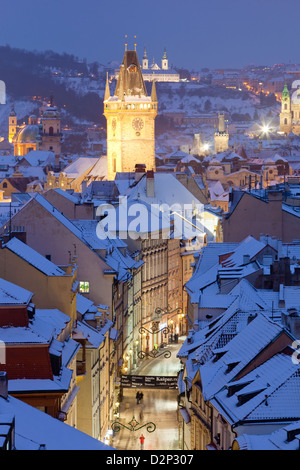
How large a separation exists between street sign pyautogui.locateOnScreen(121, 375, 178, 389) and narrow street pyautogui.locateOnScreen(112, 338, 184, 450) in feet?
2.54

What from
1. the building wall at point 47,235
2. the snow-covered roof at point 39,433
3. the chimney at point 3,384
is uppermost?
the building wall at point 47,235

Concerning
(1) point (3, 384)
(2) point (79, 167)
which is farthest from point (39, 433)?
(2) point (79, 167)

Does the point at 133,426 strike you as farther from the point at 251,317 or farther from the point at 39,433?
the point at 39,433

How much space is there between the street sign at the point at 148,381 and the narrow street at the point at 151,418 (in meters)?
0.78

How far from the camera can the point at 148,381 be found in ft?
149

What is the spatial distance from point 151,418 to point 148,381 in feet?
4.63

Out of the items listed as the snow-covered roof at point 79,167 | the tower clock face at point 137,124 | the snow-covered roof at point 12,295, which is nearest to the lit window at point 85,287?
the snow-covered roof at point 12,295

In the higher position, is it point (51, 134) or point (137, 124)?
point (51, 134)

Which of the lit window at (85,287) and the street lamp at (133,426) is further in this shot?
the lit window at (85,287)

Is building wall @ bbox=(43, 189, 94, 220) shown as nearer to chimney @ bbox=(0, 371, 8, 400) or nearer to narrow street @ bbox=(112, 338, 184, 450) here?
narrow street @ bbox=(112, 338, 184, 450)

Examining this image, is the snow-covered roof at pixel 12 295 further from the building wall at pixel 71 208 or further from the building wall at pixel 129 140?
the building wall at pixel 129 140

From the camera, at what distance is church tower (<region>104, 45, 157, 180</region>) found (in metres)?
120

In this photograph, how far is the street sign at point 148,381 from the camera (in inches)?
1779

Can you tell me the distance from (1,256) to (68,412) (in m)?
5.45
